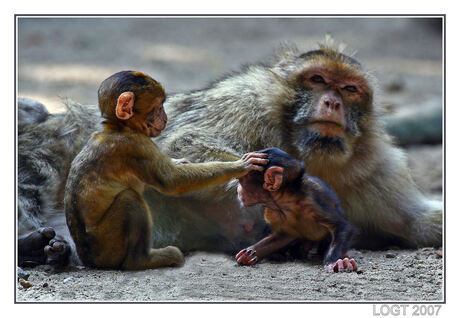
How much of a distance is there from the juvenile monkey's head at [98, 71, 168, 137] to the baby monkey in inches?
32.9

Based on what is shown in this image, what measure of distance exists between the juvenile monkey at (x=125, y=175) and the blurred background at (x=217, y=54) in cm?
396

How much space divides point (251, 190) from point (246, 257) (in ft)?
1.68

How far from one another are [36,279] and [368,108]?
3050 millimetres

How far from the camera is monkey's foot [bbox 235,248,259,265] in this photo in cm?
486

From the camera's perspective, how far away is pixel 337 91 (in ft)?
17.8

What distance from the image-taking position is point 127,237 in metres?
4.37

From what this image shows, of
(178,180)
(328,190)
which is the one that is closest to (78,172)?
(178,180)

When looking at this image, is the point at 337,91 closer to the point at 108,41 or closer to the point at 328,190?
the point at 328,190

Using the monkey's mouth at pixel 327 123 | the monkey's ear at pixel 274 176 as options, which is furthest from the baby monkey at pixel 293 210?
the monkey's mouth at pixel 327 123

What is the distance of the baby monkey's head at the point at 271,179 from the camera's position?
459 centimetres

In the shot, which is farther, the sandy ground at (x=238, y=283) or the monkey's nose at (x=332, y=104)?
the monkey's nose at (x=332, y=104)

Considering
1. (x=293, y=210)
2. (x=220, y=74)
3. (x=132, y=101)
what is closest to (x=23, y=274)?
(x=132, y=101)

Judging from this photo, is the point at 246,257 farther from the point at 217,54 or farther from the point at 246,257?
the point at 217,54

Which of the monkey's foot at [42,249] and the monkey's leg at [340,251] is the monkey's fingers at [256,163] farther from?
the monkey's foot at [42,249]
